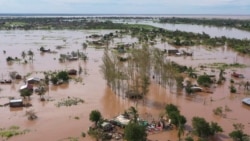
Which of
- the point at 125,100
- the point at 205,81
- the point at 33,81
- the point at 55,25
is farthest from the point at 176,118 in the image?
the point at 55,25

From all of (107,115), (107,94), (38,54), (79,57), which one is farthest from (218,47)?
(107,115)

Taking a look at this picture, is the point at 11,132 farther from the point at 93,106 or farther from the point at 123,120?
the point at 93,106

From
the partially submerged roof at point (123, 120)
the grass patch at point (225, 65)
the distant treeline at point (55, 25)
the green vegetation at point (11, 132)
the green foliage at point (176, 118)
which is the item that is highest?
the distant treeline at point (55, 25)

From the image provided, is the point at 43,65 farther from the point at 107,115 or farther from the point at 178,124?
the point at 178,124

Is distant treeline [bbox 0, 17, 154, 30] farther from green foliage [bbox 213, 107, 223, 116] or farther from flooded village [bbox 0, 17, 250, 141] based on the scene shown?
green foliage [bbox 213, 107, 223, 116]

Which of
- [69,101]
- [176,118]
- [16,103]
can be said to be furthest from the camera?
[69,101]

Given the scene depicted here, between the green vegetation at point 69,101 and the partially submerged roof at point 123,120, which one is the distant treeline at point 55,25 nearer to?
the green vegetation at point 69,101

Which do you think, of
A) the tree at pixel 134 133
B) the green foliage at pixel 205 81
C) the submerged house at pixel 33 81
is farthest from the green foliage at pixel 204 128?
the submerged house at pixel 33 81

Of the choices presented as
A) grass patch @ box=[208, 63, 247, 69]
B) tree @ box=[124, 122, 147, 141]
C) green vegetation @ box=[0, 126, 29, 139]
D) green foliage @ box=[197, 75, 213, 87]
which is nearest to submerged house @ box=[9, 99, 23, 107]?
green vegetation @ box=[0, 126, 29, 139]

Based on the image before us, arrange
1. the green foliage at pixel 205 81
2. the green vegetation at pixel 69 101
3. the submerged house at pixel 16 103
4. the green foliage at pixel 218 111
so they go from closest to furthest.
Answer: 1. the green foliage at pixel 218 111
2. the submerged house at pixel 16 103
3. the green vegetation at pixel 69 101
4. the green foliage at pixel 205 81
